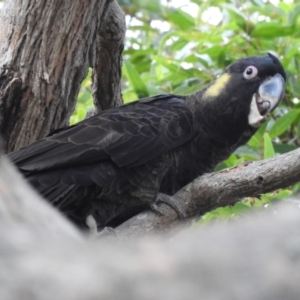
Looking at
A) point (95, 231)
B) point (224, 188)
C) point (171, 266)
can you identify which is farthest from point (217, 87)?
point (171, 266)

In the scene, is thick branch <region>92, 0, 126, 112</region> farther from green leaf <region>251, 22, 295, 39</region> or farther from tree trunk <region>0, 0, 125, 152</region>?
green leaf <region>251, 22, 295, 39</region>

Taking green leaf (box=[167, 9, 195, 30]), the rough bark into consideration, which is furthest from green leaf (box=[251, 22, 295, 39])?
the rough bark

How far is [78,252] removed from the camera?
45 centimetres

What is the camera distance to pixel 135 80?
2.07 meters

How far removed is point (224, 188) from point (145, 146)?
29 centimetres

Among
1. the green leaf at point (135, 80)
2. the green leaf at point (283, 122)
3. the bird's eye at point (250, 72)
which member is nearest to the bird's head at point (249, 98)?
the bird's eye at point (250, 72)

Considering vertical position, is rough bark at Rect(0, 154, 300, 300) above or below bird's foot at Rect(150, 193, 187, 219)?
above

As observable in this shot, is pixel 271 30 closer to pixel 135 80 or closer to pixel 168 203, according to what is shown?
pixel 135 80

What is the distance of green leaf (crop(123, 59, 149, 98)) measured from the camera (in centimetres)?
203

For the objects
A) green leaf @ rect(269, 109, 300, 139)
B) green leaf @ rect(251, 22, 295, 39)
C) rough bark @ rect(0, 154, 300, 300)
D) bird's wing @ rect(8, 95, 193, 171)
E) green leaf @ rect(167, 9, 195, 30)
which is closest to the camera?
rough bark @ rect(0, 154, 300, 300)

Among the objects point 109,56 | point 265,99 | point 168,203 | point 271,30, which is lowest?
point 168,203

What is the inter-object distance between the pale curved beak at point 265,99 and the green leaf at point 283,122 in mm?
197

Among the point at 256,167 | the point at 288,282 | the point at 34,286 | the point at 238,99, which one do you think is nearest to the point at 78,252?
the point at 34,286

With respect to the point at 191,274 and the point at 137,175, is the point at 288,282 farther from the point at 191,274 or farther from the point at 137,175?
the point at 137,175
